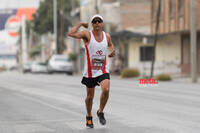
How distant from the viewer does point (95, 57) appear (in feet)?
29.4

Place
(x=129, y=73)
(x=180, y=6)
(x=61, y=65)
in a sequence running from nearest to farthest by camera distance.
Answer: (x=129, y=73), (x=180, y=6), (x=61, y=65)

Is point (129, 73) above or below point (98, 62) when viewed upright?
below

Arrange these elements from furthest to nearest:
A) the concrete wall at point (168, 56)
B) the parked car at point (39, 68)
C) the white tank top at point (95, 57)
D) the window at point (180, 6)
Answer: the parked car at point (39, 68)
the concrete wall at point (168, 56)
the window at point (180, 6)
the white tank top at point (95, 57)

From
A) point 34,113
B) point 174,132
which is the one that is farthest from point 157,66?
point 174,132

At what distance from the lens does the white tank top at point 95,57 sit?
29.3 feet

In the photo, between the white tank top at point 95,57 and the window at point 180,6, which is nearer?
the white tank top at point 95,57

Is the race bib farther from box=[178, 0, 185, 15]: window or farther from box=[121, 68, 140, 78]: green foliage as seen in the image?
box=[178, 0, 185, 15]: window

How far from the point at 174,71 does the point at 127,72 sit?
567 cm

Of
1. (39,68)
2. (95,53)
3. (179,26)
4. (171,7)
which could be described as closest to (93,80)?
(95,53)

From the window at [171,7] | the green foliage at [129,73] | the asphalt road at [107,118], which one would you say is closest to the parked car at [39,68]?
the window at [171,7]

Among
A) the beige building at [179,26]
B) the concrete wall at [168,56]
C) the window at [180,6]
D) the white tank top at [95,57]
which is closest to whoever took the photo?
the white tank top at [95,57]

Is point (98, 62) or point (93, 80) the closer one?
point (98, 62)

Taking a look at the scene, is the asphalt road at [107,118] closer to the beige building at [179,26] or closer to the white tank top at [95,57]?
the white tank top at [95,57]

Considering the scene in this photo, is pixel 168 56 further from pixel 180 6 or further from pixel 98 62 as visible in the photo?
pixel 98 62
